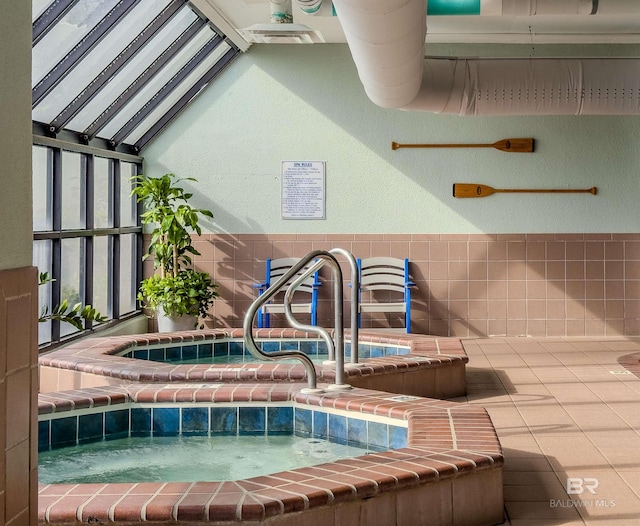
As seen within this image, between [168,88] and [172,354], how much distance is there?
2959 millimetres

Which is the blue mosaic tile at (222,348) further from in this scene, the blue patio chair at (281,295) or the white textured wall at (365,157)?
the white textured wall at (365,157)

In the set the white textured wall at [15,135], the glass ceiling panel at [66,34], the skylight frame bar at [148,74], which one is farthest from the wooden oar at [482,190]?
the white textured wall at [15,135]

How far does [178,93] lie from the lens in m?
8.75

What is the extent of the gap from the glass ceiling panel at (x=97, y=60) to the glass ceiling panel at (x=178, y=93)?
5.04 ft

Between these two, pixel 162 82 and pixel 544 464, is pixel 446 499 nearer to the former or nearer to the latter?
pixel 544 464

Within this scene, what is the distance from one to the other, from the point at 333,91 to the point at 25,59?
7.42 meters

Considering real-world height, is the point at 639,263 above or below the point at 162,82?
below

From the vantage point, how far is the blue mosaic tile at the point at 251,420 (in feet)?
14.2

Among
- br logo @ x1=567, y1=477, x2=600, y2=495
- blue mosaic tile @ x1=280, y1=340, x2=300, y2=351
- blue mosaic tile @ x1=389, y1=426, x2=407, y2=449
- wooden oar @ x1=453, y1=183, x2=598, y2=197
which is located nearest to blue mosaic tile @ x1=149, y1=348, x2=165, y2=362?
blue mosaic tile @ x1=280, y1=340, x2=300, y2=351

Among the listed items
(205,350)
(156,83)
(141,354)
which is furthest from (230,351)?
(156,83)

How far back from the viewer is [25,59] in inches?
68.3

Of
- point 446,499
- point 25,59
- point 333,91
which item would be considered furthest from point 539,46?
point 25,59

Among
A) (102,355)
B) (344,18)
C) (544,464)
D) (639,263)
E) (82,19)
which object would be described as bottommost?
(544,464)

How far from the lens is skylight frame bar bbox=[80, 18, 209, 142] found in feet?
25.2
